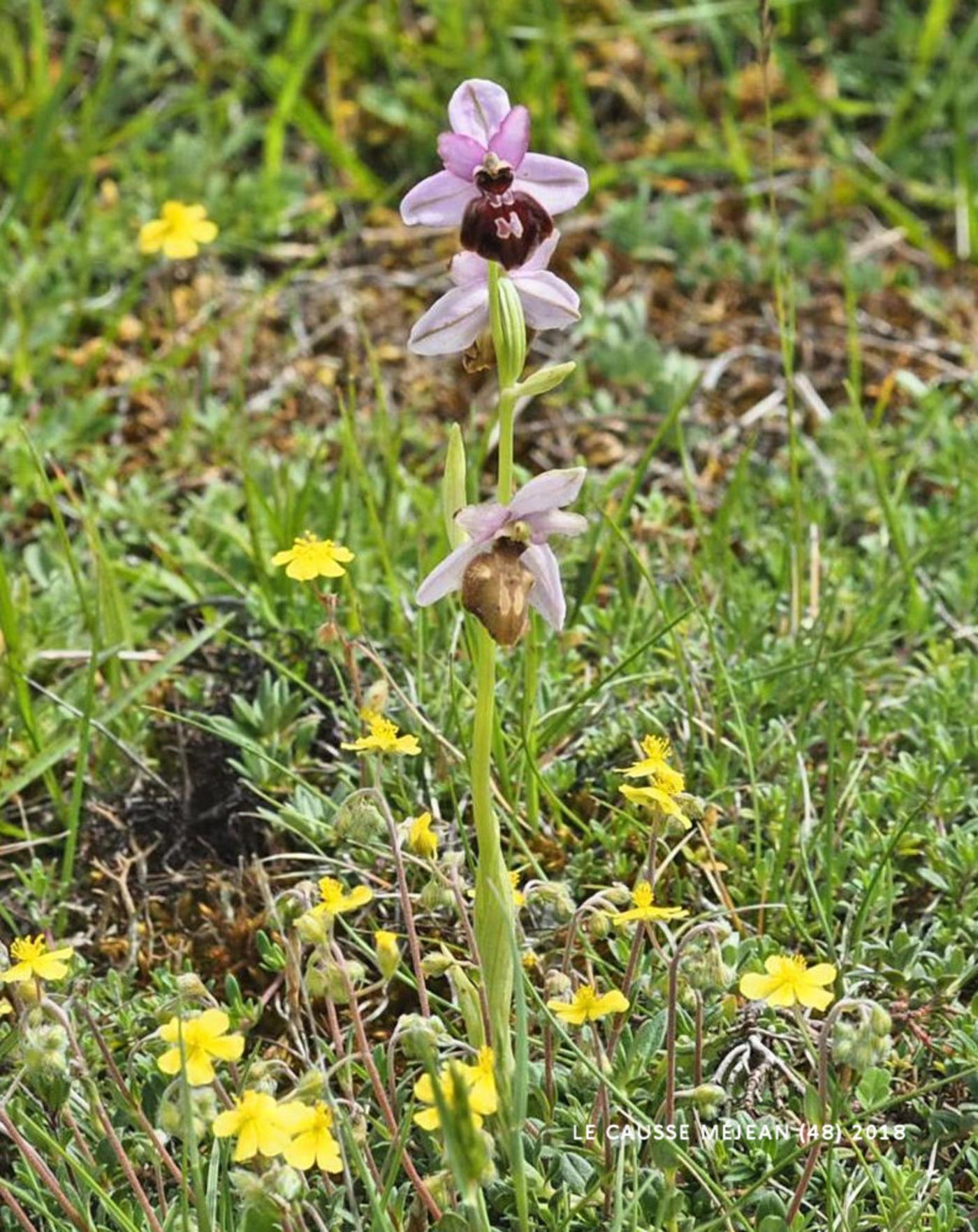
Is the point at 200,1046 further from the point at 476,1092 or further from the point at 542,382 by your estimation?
the point at 542,382

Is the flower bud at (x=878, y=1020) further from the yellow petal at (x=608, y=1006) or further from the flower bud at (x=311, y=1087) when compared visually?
the flower bud at (x=311, y=1087)

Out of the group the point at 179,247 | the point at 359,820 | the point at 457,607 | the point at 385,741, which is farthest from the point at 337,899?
the point at 179,247

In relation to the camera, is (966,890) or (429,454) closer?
(966,890)

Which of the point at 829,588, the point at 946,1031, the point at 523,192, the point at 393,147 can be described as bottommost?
the point at 946,1031

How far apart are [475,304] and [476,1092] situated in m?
0.85

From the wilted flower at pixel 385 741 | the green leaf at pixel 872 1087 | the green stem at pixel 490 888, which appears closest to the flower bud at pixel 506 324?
the green stem at pixel 490 888

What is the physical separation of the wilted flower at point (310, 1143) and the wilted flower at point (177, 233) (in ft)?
6.35

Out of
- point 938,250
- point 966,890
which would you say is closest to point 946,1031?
point 966,890

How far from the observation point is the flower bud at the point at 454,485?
6.73ft

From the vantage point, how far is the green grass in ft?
7.30

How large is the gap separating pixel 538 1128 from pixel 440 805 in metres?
0.70

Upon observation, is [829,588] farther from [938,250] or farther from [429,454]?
[938,250]

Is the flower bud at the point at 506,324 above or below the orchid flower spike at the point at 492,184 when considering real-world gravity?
below

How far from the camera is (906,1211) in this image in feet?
6.82
